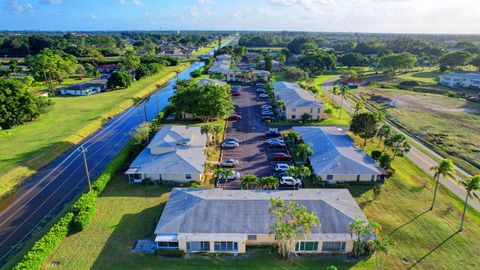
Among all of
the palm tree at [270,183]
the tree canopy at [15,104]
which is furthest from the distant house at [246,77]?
the palm tree at [270,183]

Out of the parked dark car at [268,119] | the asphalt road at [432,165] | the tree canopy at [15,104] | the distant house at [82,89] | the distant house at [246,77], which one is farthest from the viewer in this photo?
the distant house at [246,77]

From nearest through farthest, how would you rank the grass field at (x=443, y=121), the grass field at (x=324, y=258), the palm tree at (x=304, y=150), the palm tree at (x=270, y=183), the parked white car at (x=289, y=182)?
the grass field at (x=324, y=258) → the palm tree at (x=270, y=183) → the parked white car at (x=289, y=182) → the palm tree at (x=304, y=150) → the grass field at (x=443, y=121)

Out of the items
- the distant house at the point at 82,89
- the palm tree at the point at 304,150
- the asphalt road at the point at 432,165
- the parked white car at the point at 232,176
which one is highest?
the distant house at the point at 82,89

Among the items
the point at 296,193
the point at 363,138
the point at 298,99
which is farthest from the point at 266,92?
the point at 296,193

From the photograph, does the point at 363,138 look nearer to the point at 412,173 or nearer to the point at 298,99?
the point at 412,173

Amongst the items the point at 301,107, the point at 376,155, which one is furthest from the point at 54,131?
the point at 376,155

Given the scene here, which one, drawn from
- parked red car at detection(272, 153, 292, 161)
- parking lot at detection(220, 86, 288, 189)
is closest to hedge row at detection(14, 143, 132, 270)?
parking lot at detection(220, 86, 288, 189)

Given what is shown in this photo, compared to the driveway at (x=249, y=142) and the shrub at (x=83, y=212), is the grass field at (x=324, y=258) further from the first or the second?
the driveway at (x=249, y=142)
